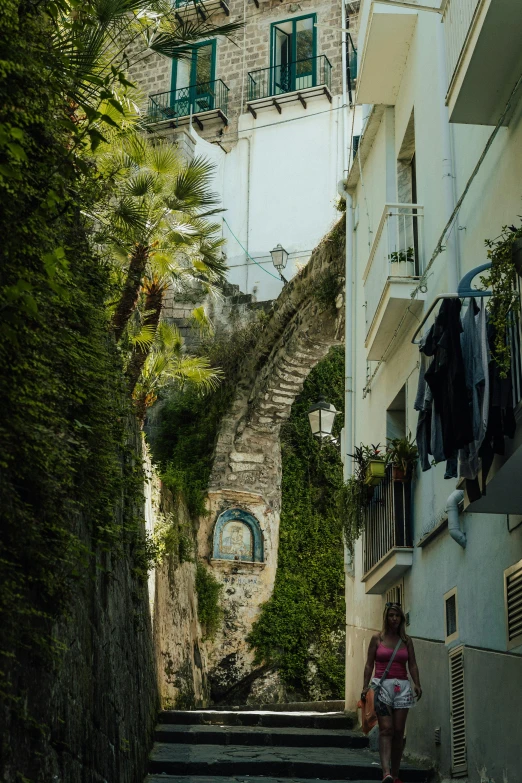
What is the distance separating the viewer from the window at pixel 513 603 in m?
6.32

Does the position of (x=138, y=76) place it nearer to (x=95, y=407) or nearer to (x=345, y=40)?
(x=345, y=40)

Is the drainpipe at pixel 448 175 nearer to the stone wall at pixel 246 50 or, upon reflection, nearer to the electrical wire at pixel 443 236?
the electrical wire at pixel 443 236

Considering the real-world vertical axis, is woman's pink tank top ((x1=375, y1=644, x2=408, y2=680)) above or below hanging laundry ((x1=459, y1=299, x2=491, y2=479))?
below

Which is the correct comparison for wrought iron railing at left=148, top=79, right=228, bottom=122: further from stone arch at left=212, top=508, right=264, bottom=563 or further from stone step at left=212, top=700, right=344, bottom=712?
stone step at left=212, top=700, right=344, bottom=712

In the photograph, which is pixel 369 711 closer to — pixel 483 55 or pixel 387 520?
pixel 387 520

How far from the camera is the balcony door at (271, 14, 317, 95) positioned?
87.9ft

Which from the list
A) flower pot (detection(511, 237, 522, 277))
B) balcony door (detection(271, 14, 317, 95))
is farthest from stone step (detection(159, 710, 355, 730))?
balcony door (detection(271, 14, 317, 95))

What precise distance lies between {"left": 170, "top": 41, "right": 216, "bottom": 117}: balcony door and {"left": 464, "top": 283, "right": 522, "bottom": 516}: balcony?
2303 cm

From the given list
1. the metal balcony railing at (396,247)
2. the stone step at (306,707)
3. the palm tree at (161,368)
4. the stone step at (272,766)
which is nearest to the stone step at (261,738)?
the stone step at (272,766)

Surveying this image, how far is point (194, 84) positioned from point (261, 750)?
21931 mm

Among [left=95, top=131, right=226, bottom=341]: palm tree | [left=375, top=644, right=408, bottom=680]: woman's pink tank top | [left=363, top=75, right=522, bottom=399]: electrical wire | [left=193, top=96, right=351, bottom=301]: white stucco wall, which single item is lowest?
[left=375, top=644, right=408, bottom=680]: woman's pink tank top

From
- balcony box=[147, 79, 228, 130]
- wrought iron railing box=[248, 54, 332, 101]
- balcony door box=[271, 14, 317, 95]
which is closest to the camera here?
wrought iron railing box=[248, 54, 332, 101]

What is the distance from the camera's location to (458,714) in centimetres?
761

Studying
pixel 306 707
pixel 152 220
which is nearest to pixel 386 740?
pixel 152 220
